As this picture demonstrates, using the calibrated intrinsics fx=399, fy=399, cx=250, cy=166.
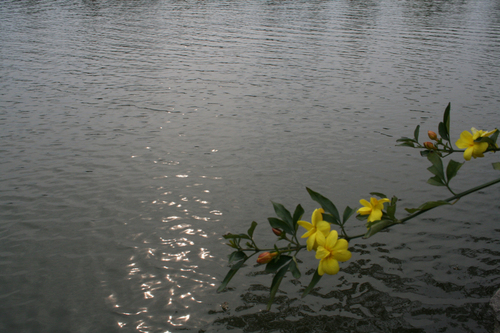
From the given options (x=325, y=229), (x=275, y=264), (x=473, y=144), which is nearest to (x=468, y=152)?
(x=473, y=144)

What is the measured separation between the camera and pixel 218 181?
303 inches

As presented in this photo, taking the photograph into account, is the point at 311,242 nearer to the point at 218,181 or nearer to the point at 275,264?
the point at 275,264

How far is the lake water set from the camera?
15.1 ft

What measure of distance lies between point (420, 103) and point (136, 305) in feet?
A: 35.6

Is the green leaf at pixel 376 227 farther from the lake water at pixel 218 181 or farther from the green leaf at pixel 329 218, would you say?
the lake water at pixel 218 181

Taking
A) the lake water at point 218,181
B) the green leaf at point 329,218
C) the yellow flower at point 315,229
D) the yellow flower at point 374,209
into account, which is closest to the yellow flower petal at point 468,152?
the yellow flower at point 374,209

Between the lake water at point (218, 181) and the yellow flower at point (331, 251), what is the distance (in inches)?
100

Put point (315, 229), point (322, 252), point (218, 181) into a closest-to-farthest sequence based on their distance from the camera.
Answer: point (322, 252) < point (315, 229) < point (218, 181)

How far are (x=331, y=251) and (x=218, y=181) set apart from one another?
18.9 ft

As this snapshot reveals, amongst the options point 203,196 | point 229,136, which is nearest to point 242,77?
point 229,136

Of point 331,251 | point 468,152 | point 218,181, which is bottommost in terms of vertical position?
point 218,181

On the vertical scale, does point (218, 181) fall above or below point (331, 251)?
below

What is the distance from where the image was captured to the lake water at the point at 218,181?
15.1ft

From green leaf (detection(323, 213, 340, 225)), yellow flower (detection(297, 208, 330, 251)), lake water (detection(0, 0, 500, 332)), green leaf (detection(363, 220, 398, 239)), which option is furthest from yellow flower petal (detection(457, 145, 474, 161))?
lake water (detection(0, 0, 500, 332))
